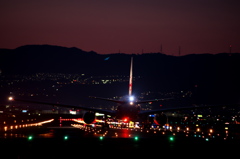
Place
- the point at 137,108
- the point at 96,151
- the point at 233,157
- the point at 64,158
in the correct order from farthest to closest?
the point at 137,108
the point at 96,151
the point at 233,157
the point at 64,158

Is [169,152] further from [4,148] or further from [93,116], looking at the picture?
[93,116]

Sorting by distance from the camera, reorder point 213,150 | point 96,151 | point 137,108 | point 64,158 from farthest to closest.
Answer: point 137,108 → point 213,150 → point 96,151 → point 64,158

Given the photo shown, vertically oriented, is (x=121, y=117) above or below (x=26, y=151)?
above

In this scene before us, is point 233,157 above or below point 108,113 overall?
below

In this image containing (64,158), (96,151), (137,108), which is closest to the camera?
(64,158)

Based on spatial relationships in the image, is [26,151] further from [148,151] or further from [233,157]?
[233,157]

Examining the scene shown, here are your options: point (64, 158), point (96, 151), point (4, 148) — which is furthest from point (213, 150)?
point (4, 148)

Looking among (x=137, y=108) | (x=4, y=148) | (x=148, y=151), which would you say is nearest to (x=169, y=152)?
(x=148, y=151)

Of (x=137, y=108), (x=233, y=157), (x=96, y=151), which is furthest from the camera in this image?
(x=137, y=108)

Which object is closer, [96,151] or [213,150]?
[96,151]

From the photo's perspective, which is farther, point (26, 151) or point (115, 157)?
point (26, 151)
